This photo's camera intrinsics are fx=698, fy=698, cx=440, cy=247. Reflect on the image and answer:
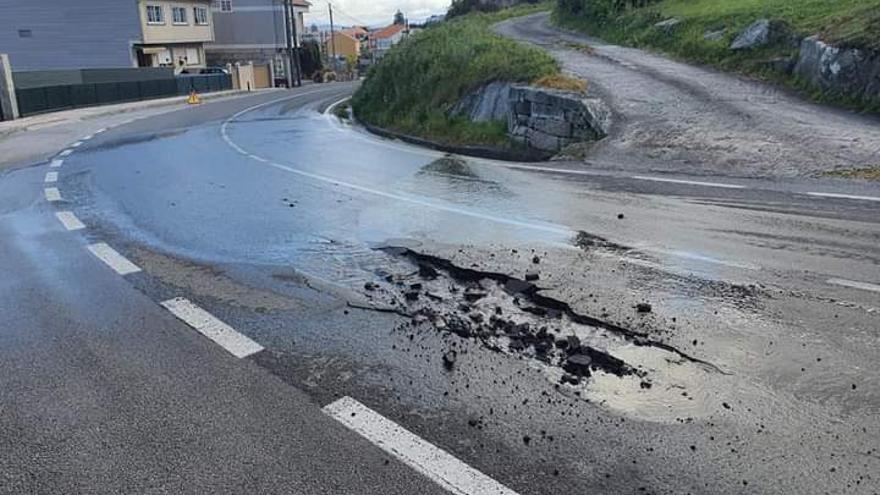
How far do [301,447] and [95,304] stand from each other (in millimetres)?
3126

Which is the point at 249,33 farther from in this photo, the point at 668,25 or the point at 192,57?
the point at 668,25

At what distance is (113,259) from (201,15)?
197ft

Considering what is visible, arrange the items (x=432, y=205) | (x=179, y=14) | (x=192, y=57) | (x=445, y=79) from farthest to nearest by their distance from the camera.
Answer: (x=192, y=57) < (x=179, y=14) < (x=445, y=79) < (x=432, y=205)

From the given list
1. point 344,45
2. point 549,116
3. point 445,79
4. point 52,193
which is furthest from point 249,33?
point 52,193

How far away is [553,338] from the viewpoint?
4738 mm

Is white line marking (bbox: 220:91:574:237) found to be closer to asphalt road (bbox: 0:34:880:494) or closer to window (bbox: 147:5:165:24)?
asphalt road (bbox: 0:34:880:494)

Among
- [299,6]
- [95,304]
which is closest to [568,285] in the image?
[95,304]

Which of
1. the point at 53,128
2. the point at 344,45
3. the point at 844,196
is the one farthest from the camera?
the point at 344,45

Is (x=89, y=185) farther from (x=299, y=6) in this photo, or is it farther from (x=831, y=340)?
(x=299, y=6)

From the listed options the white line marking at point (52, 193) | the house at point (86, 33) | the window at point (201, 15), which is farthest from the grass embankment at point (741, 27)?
the window at point (201, 15)

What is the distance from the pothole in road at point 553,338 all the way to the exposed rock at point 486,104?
1056 centimetres

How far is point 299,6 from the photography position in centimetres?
8219

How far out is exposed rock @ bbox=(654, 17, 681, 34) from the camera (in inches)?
874

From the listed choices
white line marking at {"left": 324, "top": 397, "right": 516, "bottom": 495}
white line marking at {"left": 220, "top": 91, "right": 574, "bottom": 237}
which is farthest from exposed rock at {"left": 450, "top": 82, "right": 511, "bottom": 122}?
white line marking at {"left": 324, "top": 397, "right": 516, "bottom": 495}
